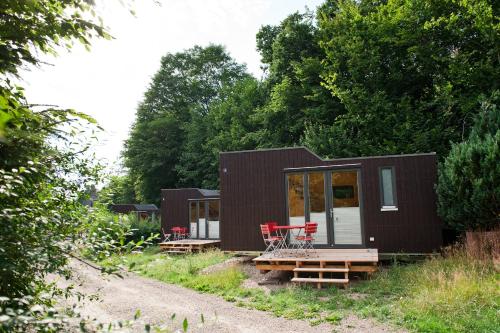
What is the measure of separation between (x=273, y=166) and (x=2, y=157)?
9547 millimetres

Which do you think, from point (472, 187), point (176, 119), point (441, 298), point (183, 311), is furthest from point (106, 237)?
point (176, 119)

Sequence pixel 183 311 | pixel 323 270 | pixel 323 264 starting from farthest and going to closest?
1. pixel 323 264
2. pixel 323 270
3. pixel 183 311

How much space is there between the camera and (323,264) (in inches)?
338

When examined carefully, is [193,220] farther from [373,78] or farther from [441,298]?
[441,298]

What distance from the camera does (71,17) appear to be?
2736 millimetres

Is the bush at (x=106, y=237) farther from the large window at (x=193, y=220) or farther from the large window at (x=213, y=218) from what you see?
the large window at (x=193, y=220)

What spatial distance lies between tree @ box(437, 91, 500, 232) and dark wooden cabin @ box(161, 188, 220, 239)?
10.9 meters

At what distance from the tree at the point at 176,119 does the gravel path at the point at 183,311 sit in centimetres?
1842

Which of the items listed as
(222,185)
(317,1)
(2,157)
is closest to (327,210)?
(222,185)

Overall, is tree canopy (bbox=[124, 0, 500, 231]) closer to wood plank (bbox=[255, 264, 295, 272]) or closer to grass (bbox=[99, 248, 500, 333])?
grass (bbox=[99, 248, 500, 333])

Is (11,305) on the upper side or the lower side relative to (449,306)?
upper

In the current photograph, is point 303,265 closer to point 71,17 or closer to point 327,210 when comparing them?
point 327,210

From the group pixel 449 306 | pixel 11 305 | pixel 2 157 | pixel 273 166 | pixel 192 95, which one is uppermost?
pixel 192 95

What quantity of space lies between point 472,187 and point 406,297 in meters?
4.02
